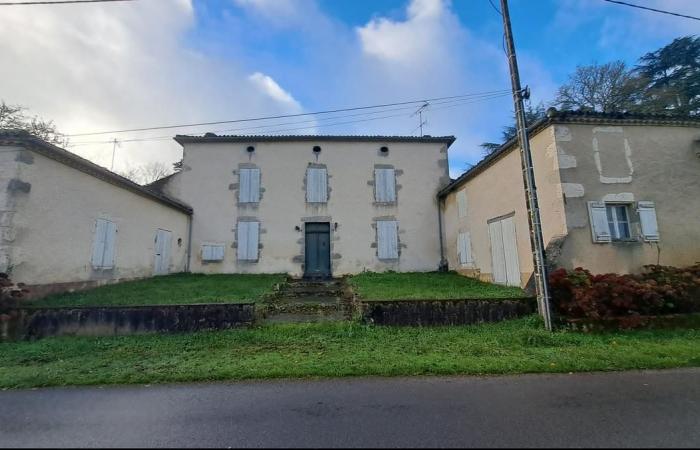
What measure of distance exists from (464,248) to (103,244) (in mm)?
10921

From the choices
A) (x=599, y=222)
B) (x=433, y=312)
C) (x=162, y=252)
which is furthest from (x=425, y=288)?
(x=162, y=252)

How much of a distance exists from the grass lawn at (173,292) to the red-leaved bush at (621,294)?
6.49 m

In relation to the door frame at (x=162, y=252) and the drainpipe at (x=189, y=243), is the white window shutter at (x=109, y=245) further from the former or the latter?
the drainpipe at (x=189, y=243)

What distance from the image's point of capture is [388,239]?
43.9 feet

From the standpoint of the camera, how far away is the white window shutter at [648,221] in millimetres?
7625

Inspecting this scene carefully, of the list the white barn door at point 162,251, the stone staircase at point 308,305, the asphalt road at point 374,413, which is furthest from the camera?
the white barn door at point 162,251

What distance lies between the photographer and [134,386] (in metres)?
3.99

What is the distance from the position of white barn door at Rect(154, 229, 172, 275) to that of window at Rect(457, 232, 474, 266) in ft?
34.0

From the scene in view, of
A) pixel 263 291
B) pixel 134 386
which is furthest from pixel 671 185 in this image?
pixel 134 386

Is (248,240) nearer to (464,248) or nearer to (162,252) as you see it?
(162,252)

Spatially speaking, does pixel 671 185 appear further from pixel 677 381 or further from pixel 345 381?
pixel 345 381

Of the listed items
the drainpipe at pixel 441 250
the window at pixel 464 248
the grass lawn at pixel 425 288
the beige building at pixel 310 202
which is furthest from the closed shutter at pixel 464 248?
the beige building at pixel 310 202

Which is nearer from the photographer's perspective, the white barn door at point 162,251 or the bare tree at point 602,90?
the white barn door at point 162,251

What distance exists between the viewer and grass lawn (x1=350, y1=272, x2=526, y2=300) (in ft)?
24.8
